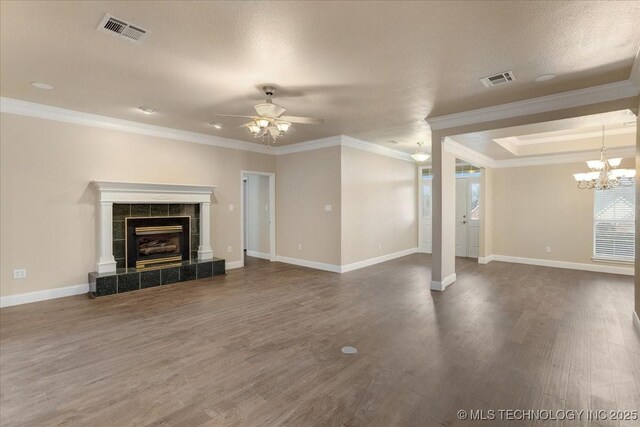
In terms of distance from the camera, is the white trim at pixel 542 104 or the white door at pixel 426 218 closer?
the white trim at pixel 542 104

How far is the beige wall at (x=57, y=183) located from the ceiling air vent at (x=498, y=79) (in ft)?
17.1

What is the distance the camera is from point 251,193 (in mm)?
8555

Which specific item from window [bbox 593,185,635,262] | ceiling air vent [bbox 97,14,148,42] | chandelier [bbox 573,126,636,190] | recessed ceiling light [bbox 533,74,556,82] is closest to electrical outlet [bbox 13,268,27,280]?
ceiling air vent [bbox 97,14,148,42]

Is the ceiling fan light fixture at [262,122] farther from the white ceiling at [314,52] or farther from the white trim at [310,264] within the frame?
the white trim at [310,264]

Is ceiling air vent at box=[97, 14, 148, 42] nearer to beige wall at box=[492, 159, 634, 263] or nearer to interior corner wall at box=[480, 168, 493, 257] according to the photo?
interior corner wall at box=[480, 168, 493, 257]

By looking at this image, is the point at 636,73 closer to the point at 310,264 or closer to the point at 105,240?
the point at 310,264

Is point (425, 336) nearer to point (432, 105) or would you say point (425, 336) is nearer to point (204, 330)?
point (204, 330)

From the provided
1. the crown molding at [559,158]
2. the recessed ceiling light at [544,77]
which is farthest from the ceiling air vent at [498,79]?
the crown molding at [559,158]

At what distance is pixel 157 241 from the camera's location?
574 centimetres

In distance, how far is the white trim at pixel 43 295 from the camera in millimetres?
4305

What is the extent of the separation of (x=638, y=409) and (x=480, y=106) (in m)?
3.59

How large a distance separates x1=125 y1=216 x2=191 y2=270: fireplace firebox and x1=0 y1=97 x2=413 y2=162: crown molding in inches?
61.4

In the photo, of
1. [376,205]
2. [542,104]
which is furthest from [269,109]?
[376,205]

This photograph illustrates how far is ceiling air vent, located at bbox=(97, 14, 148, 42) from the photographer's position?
2.41 meters
